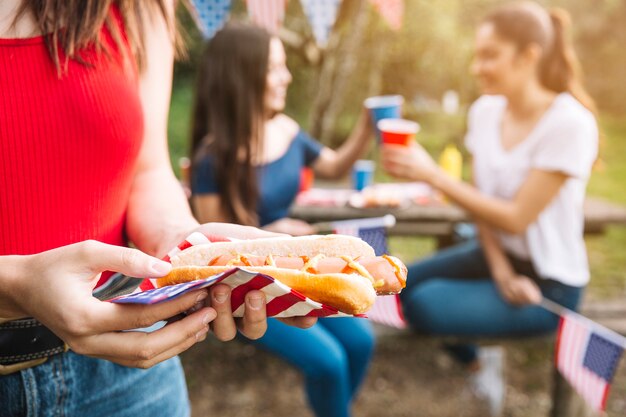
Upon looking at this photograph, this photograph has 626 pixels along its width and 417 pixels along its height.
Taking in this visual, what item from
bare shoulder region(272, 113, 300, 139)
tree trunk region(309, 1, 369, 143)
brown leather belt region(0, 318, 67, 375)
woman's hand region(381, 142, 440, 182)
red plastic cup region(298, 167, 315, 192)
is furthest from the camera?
tree trunk region(309, 1, 369, 143)

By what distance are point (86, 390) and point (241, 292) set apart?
0.38 metres

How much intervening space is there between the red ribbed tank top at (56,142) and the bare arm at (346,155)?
2.40 m

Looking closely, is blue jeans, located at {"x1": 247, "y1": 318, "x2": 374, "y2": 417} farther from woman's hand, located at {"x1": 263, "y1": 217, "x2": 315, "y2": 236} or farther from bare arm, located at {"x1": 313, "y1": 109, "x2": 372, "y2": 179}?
bare arm, located at {"x1": 313, "y1": 109, "x2": 372, "y2": 179}

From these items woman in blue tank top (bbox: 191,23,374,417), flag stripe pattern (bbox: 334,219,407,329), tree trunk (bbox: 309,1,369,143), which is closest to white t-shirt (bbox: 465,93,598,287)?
flag stripe pattern (bbox: 334,219,407,329)

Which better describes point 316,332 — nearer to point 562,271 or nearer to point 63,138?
point 562,271

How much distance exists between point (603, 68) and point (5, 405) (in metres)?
16.5

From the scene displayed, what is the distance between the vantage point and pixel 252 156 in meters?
3.02

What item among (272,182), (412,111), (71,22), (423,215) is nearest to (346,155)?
(423,215)

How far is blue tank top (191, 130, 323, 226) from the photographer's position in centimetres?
295

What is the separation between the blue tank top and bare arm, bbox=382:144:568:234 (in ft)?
1.67

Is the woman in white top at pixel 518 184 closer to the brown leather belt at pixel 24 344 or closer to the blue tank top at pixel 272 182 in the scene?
the blue tank top at pixel 272 182

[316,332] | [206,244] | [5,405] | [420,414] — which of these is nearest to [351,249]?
[206,244]

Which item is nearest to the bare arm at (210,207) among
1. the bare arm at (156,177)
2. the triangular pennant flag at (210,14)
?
the triangular pennant flag at (210,14)

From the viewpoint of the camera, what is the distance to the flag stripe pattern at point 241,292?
3.13 ft
